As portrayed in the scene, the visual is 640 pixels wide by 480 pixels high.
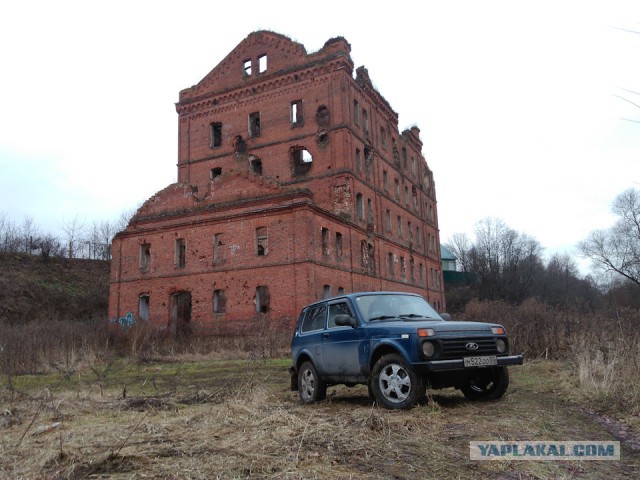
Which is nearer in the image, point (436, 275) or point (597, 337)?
point (597, 337)

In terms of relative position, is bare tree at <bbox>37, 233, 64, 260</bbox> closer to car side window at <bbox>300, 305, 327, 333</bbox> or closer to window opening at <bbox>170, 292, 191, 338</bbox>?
window opening at <bbox>170, 292, 191, 338</bbox>

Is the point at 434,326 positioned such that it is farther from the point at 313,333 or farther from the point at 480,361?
the point at 313,333

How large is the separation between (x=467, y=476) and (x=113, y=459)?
3.02m

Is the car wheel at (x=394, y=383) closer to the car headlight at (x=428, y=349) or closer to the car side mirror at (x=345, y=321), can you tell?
the car headlight at (x=428, y=349)

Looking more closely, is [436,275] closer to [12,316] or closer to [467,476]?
[12,316]

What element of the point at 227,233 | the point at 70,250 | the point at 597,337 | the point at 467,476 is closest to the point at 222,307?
the point at 227,233

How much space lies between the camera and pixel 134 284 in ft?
111

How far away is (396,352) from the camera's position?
732cm

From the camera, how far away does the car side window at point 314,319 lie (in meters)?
9.22

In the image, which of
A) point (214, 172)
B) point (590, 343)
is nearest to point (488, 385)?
point (590, 343)

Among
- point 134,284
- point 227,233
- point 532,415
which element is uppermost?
point 227,233

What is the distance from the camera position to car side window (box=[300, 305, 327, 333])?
9.22 meters

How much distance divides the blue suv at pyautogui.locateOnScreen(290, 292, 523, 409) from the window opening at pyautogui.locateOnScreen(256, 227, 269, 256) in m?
20.7

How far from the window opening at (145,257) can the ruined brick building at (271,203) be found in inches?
3.0
